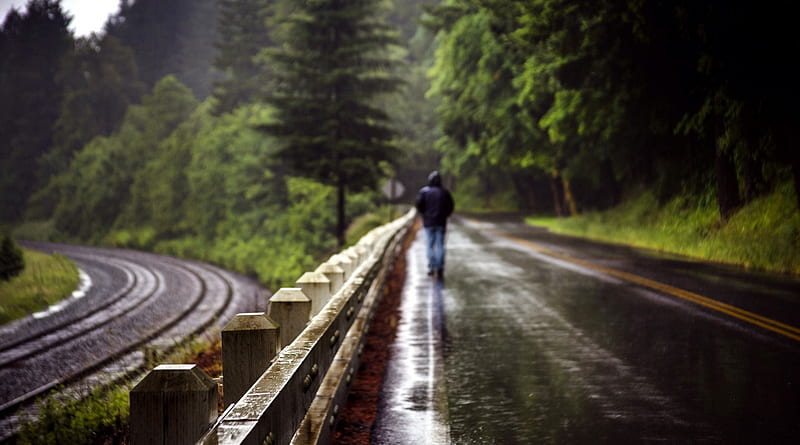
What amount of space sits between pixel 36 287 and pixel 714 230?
76.0 feet

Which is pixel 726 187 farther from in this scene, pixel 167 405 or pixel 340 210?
pixel 167 405

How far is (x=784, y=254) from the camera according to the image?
1884cm

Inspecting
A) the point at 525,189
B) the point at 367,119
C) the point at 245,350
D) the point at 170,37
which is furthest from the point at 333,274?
the point at 170,37

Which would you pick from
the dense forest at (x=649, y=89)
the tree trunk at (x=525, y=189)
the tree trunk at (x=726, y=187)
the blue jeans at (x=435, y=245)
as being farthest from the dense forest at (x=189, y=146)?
the blue jeans at (x=435, y=245)

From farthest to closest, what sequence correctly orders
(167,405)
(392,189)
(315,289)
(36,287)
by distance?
1. (392,189)
2. (36,287)
3. (315,289)
4. (167,405)

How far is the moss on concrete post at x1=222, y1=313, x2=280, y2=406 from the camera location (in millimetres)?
4340

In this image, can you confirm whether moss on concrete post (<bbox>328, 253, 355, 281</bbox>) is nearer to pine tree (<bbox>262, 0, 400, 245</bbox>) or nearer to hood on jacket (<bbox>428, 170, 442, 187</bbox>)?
hood on jacket (<bbox>428, 170, 442, 187</bbox>)

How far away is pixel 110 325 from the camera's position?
23.6 metres

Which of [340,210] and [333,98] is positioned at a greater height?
[333,98]

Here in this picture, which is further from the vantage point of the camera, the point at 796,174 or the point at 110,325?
the point at 110,325

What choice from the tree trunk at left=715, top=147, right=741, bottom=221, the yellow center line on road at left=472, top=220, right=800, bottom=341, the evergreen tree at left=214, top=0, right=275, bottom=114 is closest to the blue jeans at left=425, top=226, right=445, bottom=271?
the yellow center line on road at left=472, top=220, right=800, bottom=341

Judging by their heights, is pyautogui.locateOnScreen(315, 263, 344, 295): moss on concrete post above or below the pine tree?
below

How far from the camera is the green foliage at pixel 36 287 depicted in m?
26.6

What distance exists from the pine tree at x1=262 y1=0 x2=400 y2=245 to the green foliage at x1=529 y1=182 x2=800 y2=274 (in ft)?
39.7
